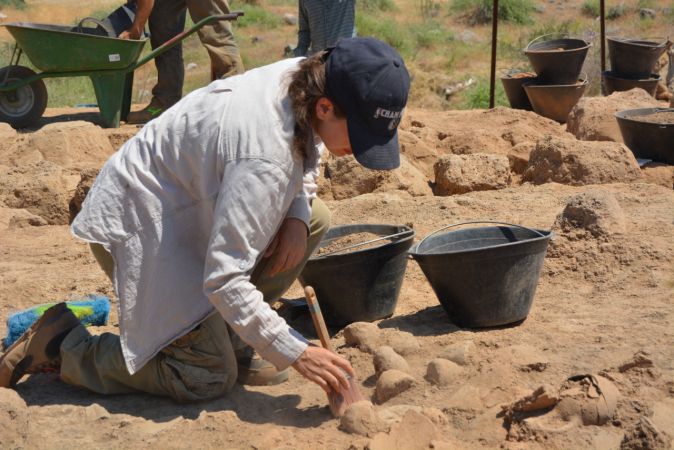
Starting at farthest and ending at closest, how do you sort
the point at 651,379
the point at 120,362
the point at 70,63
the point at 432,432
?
the point at 70,63, the point at 120,362, the point at 651,379, the point at 432,432

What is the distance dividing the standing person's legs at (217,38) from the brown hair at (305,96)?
5.82 m

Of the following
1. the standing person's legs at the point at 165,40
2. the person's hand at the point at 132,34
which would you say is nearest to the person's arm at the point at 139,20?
the person's hand at the point at 132,34

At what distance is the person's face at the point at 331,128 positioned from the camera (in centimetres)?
268

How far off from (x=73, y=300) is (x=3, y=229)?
159 cm

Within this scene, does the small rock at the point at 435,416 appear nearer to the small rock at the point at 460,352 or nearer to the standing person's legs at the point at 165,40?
the small rock at the point at 460,352

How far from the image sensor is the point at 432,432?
264 centimetres

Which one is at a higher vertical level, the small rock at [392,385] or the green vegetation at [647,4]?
the small rock at [392,385]

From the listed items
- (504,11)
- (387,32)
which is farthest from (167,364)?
(504,11)

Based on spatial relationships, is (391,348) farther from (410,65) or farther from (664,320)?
(410,65)

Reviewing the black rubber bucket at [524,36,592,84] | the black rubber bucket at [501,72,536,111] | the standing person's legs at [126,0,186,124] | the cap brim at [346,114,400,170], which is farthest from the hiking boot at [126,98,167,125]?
the cap brim at [346,114,400,170]

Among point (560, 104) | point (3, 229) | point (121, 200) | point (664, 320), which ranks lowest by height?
point (560, 104)

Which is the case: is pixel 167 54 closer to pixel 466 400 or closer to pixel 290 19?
pixel 466 400

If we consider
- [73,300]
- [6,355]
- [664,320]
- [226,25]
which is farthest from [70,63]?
[664,320]

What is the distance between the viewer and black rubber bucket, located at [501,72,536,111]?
372 inches
